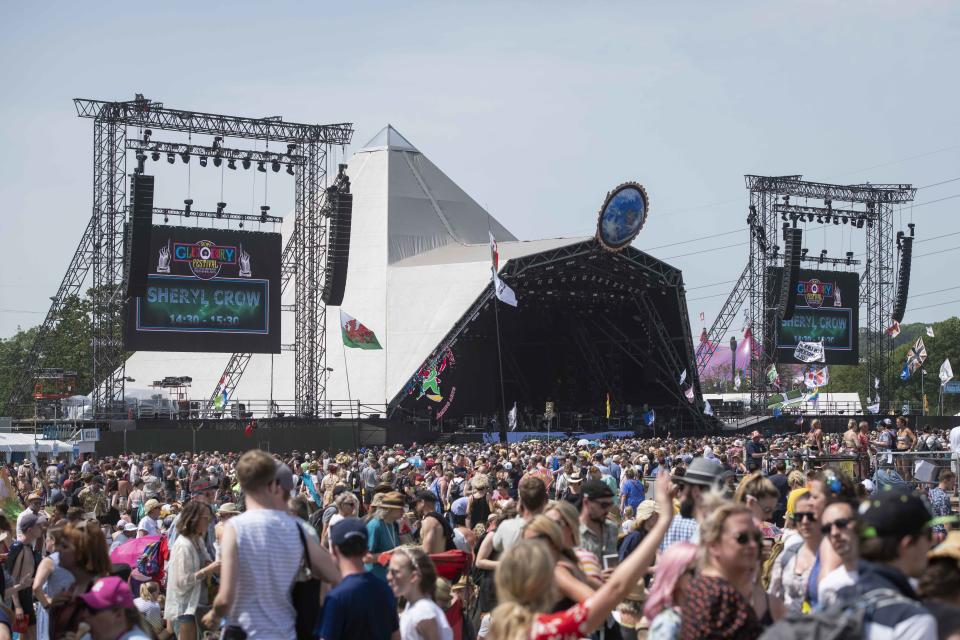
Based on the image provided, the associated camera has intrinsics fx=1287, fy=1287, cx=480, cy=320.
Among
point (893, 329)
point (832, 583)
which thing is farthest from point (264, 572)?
point (893, 329)

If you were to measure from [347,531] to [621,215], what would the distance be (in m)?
39.3

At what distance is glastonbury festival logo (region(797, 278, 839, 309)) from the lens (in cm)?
5659

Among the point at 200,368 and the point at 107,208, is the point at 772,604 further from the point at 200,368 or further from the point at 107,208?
the point at 200,368

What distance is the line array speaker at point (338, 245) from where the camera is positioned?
41406 millimetres

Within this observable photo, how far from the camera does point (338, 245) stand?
41.5 meters

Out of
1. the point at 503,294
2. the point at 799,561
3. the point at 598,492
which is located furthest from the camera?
the point at 503,294

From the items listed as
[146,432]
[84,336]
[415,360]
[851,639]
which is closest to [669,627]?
[851,639]

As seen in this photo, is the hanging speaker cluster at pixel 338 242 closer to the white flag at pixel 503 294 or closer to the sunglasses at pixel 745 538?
the white flag at pixel 503 294

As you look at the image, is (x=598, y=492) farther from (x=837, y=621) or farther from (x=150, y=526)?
(x=150, y=526)

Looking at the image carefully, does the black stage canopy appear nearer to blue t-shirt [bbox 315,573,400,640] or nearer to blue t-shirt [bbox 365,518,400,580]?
blue t-shirt [bbox 365,518,400,580]

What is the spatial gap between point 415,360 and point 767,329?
620 inches

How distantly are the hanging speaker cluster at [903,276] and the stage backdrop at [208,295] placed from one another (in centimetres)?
3053

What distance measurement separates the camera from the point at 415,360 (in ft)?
159

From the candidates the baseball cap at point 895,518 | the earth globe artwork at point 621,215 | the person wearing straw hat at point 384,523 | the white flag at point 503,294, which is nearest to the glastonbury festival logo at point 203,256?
the white flag at point 503,294
